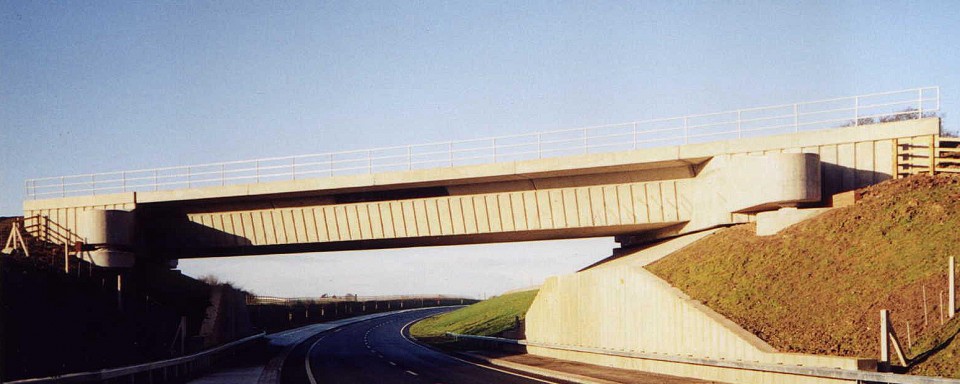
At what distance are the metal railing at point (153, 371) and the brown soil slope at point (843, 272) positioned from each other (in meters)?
17.0

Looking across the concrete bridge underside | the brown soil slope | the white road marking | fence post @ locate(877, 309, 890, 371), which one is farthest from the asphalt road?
fence post @ locate(877, 309, 890, 371)

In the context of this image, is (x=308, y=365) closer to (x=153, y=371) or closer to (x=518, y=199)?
(x=153, y=371)

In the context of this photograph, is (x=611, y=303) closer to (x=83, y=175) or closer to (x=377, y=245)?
(x=377, y=245)

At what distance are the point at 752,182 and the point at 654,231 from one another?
9.27m

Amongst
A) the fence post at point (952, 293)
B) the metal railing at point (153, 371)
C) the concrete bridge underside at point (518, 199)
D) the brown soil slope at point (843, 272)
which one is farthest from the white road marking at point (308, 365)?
the fence post at point (952, 293)

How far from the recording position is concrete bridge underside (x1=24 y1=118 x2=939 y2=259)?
1187 inches

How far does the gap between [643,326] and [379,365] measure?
1240 cm

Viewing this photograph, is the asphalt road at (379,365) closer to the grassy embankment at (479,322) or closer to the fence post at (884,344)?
the grassy embankment at (479,322)

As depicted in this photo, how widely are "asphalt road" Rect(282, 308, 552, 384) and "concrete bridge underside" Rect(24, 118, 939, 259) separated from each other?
5.71 meters

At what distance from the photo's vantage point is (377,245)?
42531 mm

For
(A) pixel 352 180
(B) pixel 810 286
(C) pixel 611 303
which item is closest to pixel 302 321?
(A) pixel 352 180

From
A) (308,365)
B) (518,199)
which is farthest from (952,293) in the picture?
(308,365)

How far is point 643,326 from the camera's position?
28109mm

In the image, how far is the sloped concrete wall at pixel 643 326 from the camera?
2241 centimetres
